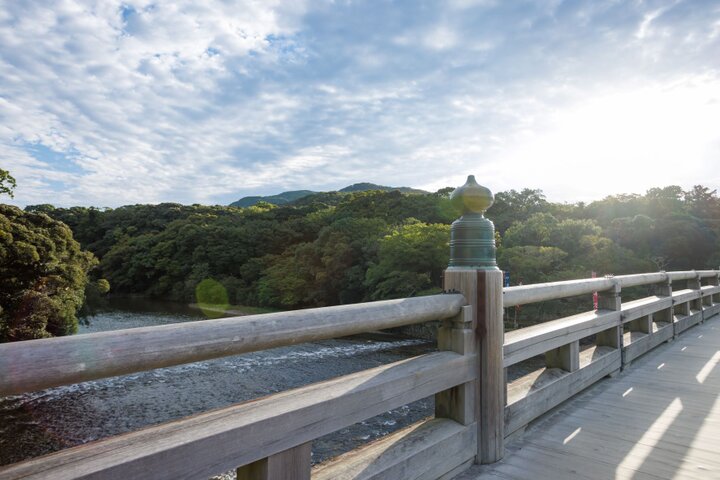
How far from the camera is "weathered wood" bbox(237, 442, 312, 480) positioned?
1227 mm

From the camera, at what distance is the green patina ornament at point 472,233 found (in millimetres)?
2102

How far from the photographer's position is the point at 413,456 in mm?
1670

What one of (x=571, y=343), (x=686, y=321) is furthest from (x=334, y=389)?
(x=686, y=321)

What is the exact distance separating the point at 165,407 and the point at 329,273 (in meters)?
19.9

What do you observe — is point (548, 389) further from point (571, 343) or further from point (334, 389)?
point (334, 389)

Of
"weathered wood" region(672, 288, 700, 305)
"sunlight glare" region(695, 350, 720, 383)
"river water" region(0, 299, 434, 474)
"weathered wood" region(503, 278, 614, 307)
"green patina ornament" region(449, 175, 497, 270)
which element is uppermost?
"green patina ornament" region(449, 175, 497, 270)

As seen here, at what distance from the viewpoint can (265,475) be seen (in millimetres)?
1223

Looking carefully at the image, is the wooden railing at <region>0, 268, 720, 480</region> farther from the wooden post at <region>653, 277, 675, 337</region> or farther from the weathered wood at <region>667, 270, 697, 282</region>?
the weathered wood at <region>667, 270, 697, 282</region>

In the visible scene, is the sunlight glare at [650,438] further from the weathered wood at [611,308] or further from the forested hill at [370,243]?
the forested hill at [370,243]

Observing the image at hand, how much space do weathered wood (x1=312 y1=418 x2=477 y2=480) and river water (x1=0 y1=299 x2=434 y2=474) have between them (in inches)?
296

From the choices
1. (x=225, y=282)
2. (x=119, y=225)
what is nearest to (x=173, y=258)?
(x=225, y=282)

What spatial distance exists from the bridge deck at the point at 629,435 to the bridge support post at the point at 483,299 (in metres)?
0.17

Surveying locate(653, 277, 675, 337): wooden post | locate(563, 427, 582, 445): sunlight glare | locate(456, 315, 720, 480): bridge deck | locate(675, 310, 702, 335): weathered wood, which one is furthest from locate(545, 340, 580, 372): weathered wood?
locate(675, 310, 702, 335): weathered wood

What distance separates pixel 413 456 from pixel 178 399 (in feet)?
46.8
